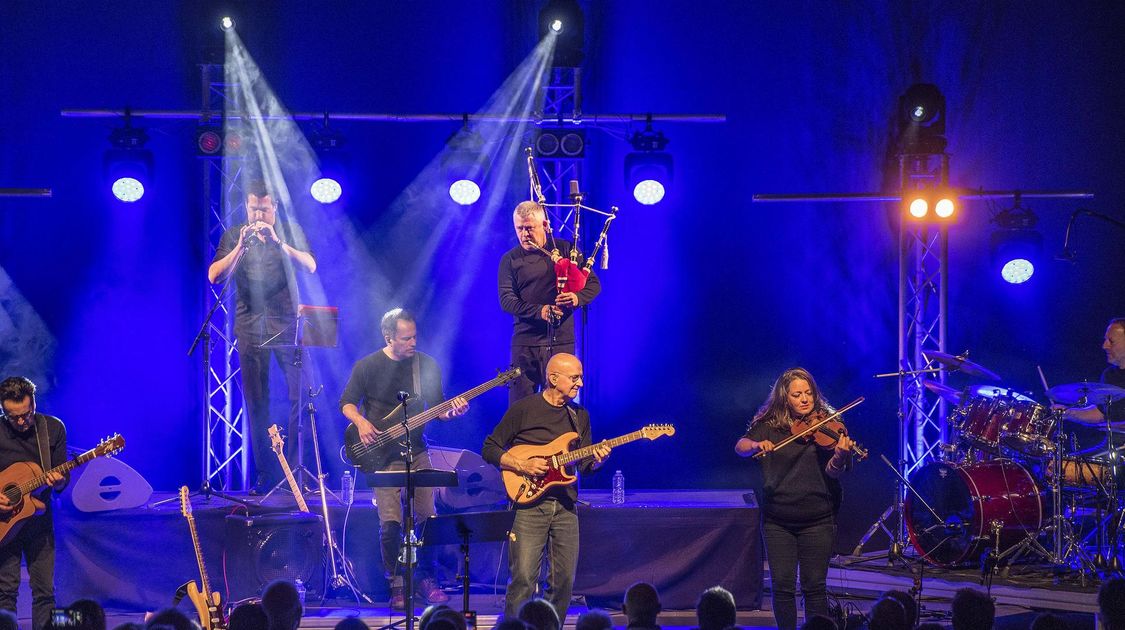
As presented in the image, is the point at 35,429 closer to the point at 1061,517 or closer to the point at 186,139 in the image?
the point at 186,139

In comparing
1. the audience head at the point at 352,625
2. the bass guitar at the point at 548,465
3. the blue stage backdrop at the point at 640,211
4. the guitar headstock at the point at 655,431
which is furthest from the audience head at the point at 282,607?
the blue stage backdrop at the point at 640,211

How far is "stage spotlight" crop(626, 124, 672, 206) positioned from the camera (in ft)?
34.8

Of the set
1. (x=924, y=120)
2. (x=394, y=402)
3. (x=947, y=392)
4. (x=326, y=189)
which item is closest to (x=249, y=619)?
(x=394, y=402)

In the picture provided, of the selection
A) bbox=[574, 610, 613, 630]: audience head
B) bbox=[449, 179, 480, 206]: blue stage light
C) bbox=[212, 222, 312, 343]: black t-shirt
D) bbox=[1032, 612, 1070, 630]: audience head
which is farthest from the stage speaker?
bbox=[1032, 612, 1070, 630]: audience head

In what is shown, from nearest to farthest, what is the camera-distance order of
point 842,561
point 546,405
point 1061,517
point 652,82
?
point 546,405, point 1061,517, point 842,561, point 652,82

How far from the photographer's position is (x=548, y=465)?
7.63m

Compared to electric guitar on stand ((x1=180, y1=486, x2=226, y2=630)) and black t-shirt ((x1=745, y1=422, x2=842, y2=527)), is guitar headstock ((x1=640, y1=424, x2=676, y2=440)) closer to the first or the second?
black t-shirt ((x1=745, y1=422, x2=842, y2=527))

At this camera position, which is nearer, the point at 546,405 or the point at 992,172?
the point at 546,405

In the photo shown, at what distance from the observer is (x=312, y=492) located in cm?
991

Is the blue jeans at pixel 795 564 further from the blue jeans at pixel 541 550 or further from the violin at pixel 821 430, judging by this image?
the blue jeans at pixel 541 550

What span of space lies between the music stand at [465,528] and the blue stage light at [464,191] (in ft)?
13.2

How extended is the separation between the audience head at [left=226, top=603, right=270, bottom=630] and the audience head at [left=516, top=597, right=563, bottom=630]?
1321 mm

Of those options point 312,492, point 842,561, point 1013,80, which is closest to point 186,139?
point 312,492

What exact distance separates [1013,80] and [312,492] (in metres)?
8.27
